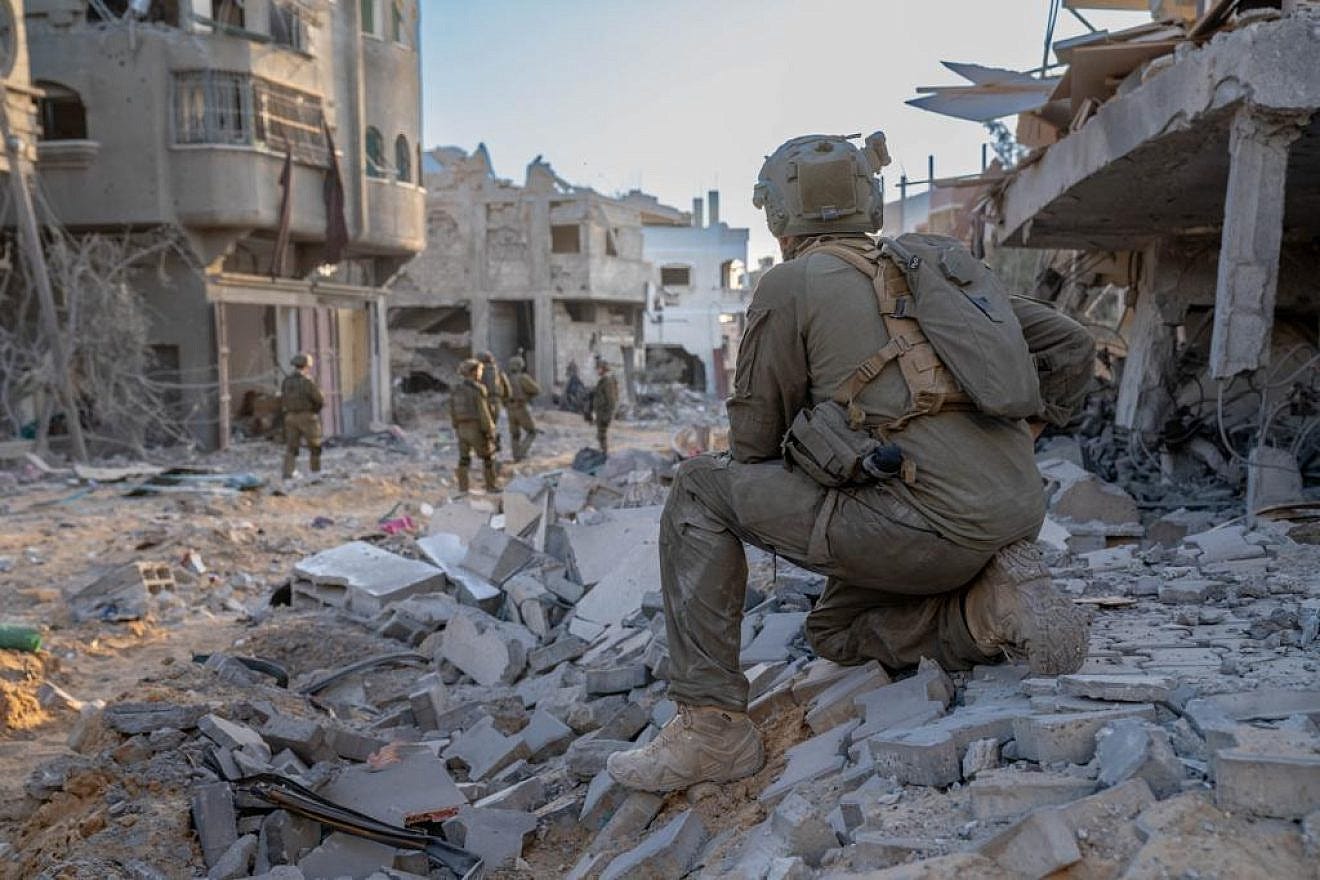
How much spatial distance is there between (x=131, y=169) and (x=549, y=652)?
1529cm

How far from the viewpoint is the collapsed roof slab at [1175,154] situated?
475cm

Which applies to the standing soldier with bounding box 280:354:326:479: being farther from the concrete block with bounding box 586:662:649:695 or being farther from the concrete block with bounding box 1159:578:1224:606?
the concrete block with bounding box 1159:578:1224:606

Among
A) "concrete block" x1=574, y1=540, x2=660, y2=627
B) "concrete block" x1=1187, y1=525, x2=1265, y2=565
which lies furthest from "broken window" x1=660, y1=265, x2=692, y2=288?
"concrete block" x1=1187, y1=525, x2=1265, y2=565

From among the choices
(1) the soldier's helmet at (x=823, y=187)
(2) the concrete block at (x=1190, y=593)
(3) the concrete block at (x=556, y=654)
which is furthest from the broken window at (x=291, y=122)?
(2) the concrete block at (x=1190, y=593)

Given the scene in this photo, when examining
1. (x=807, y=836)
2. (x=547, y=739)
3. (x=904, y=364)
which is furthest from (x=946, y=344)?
(x=547, y=739)

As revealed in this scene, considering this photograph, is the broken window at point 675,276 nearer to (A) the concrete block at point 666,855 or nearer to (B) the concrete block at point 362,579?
(B) the concrete block at point 362,579

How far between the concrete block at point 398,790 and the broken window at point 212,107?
54.5 ft

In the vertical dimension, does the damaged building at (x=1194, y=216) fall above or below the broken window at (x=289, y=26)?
below

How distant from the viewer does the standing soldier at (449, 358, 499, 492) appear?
12750 millimetres

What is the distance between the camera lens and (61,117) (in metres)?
18.8

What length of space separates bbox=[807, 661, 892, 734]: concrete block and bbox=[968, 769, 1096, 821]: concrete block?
0.83 metres

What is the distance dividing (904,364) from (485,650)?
11.1 ft

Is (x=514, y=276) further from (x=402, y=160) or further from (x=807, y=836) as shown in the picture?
(x=807, y=836)

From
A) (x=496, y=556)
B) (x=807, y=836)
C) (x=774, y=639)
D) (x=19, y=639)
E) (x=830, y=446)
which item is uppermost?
(x=830, y=446)
